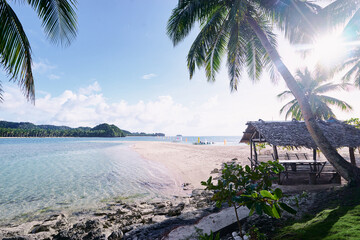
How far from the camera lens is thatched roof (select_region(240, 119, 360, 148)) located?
22.6 feet

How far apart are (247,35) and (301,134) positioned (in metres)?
5.33

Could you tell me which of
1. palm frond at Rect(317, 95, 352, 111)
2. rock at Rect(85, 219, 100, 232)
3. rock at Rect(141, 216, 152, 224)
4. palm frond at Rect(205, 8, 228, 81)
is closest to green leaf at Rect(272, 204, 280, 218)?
rock at Rect(141, 216, 152, 224)

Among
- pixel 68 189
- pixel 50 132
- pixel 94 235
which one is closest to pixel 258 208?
pixel 94 235

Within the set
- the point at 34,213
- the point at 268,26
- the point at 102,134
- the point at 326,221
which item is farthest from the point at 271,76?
the point at 102,134

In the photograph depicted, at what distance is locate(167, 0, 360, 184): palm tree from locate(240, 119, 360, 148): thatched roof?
5.12ft

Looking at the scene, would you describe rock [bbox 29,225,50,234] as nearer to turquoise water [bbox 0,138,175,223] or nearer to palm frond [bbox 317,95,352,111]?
turquoise water [bbox 0,138,175,223]

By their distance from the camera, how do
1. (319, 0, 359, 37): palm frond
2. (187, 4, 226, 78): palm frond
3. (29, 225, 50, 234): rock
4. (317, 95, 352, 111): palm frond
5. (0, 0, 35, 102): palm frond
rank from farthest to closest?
(317, 95, 352, 111): palm frond → (187, 4, 226, 78): palm frond → (319, 0, 359, 37): palm frond → (29, 225, 50, 234): rock → (0, 0, 35, 102): palm frond

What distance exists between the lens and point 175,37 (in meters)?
7.59

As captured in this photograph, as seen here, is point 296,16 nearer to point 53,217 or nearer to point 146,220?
point 146,220

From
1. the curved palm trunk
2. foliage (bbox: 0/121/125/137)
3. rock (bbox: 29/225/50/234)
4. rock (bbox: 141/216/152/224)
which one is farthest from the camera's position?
foliage (bbox: 0/121/125/137)

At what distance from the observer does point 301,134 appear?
291 inches

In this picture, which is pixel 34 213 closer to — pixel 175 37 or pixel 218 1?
pixel 175 37

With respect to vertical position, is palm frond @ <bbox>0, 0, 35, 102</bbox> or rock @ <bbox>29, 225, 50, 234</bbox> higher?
palm frond @ <bbox>0, 0, 35, 102</bbox>

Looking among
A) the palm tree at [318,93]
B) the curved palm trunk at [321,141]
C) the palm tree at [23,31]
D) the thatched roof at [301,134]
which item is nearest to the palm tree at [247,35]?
the curved palm trunk at [321,141]
